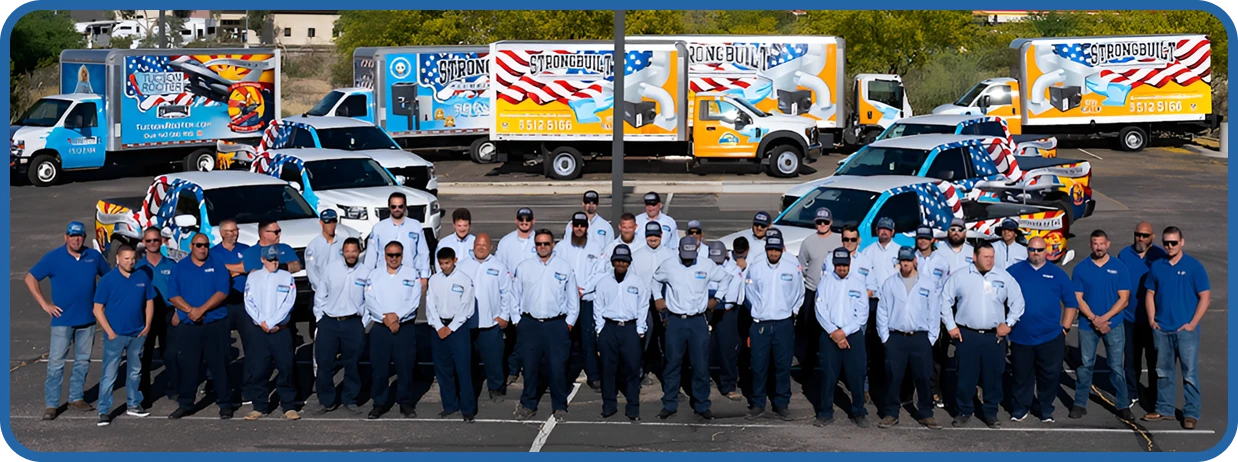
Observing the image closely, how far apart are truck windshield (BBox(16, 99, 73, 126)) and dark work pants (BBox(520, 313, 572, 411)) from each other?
796 inches

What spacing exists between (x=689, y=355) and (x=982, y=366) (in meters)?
2.27

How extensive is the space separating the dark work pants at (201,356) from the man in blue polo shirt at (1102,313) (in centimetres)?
671

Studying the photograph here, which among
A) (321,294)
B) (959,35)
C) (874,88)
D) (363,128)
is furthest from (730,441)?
(959,35)

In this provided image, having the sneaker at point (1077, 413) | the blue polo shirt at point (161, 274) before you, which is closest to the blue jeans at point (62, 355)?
the blue polo shirt at point (161, 274)

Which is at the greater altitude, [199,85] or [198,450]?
[199,85]

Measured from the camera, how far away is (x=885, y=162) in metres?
20.6

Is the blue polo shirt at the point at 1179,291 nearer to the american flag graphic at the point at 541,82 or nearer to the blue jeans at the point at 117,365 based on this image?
the blue jeans at the point at 117,365

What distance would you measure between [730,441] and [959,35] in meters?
37.8

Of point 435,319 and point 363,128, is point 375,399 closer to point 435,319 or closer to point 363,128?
point 435,319

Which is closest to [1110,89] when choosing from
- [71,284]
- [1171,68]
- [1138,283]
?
[1171,68]

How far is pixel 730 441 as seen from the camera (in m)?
10.8

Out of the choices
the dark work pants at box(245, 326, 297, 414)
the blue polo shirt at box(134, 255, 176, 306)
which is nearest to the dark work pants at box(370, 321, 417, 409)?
the dark work pants at box(245, 326, 297, 414)

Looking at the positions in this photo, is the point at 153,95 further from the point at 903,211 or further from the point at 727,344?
the point at 727,344

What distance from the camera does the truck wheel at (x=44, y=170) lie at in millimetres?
27969
